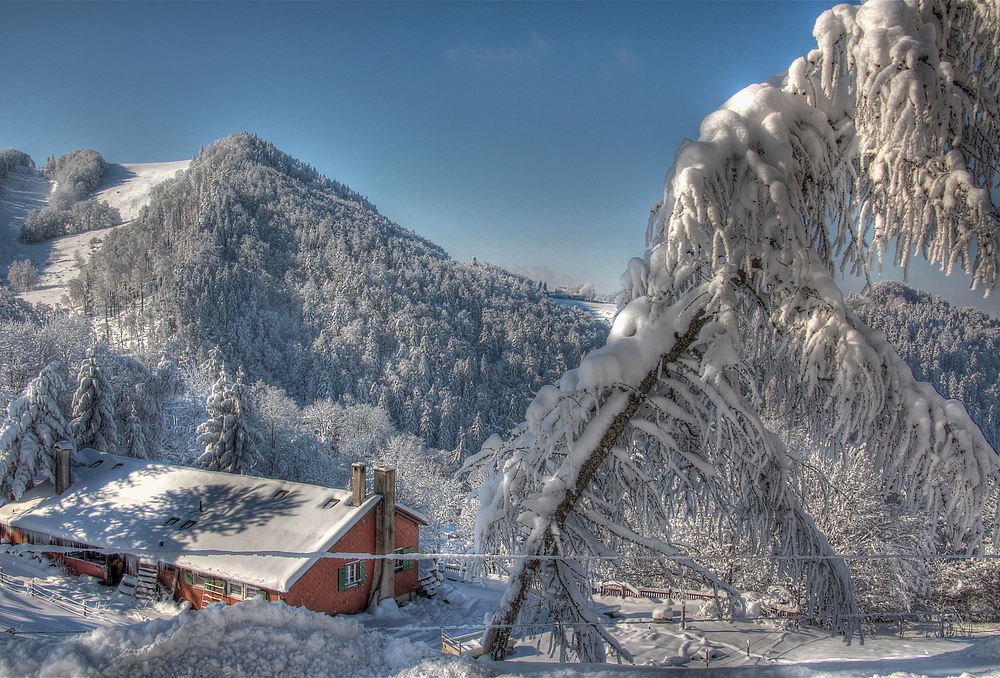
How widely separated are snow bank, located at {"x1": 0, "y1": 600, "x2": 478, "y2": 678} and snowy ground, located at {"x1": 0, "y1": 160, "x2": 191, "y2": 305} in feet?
358

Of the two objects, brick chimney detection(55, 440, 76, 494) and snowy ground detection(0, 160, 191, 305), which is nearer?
brick chimney detection(55, 440, 76, 494)

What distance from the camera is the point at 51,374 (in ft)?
74.4

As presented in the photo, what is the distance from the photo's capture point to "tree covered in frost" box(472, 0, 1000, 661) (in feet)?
9.20

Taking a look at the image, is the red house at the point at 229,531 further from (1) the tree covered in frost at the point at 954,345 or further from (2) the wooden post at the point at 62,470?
(1) the tree covered in frost at the point at 954,345

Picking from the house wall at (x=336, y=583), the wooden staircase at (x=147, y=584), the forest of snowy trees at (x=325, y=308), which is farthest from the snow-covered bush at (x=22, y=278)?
the house wall at (x=336, y=583)

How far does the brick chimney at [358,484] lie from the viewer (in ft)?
50.4

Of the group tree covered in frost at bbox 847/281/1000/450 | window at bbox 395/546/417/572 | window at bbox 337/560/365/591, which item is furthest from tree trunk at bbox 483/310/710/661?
tree covered in frost at bbox 847/281/1000/450

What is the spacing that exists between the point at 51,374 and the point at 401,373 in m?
62.3

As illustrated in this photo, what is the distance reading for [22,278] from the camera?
312 feet

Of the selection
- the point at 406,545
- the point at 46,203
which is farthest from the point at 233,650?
the point at 46,203

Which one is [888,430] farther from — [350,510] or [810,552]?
[350,510]

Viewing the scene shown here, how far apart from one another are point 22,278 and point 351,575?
114 m

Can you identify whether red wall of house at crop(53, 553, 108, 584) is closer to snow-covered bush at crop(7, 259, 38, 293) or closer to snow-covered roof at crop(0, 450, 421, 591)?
snow-covered roof at crop(0, 450, 421, 591)

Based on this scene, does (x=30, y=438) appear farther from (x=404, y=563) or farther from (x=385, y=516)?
(x=404, y=563)
